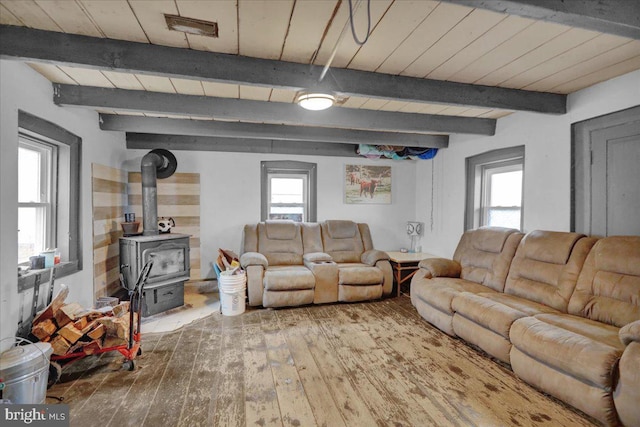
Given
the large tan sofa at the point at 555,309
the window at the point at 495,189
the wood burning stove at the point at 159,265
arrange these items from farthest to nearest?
the window at the point at 495,189
the wood burning stove at the point at 159,265
the large tan sofa at the point at 555,309

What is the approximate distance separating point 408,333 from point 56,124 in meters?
3.78

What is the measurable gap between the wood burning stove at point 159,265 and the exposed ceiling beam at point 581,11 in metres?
3.61

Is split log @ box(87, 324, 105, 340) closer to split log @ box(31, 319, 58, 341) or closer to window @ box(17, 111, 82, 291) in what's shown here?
split log @ box(31, 319, 58, 341)

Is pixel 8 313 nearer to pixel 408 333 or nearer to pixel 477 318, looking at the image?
pixel 408 333

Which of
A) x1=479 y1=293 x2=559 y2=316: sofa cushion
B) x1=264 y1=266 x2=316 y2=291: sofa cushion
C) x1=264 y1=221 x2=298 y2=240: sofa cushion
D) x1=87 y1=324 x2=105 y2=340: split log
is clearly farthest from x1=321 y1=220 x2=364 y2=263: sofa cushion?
x1=87 y1=324 x2=105 y2=340: split log

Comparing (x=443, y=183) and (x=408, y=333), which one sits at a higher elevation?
(x=443, y=183)

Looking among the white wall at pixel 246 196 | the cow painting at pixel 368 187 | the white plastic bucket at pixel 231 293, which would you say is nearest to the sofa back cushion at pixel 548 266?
the white wall at pixel 246 196

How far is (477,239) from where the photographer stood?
373 cm

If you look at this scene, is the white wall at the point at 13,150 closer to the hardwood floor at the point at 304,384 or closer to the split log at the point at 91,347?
the split log at the point at 91,347

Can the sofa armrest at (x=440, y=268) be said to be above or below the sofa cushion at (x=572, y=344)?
above

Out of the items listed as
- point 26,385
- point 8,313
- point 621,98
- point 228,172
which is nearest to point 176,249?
point 228,172

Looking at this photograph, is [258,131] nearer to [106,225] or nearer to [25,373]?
[106,225]

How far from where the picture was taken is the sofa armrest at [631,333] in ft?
5.78

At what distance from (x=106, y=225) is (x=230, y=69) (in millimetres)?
2709
